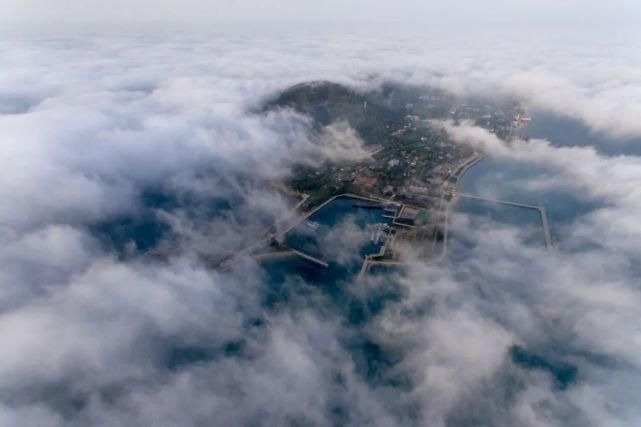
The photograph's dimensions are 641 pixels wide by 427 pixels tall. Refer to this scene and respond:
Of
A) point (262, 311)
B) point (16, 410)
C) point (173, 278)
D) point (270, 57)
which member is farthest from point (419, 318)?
point (270, 57)

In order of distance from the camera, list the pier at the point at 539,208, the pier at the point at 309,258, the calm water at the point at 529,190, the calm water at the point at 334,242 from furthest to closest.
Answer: the calm water at the point at 529,190
the pier at the point at 539,208
the pier at the point at 309,258
the calm water at the point at 334,242

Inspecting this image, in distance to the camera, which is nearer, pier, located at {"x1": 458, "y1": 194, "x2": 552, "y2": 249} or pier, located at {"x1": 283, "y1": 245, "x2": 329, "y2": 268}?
pier, located at {"x1": 283, "y1": 245, "x2": 329, "y2": 268}

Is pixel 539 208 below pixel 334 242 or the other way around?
the other way around

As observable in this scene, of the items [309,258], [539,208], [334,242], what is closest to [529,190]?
[539,208]

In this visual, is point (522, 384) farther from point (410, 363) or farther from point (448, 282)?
point (448, 282)

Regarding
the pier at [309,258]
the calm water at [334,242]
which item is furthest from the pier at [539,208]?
the pier at [309,258]

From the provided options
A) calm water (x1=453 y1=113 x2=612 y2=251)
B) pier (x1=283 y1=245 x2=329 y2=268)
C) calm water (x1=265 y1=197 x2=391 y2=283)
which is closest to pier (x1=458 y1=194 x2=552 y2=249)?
calm water (x1=453 y1=113 x2=612 y2=251)

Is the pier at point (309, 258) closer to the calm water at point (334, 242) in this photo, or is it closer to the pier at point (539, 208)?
the calm water at point (334, 242)

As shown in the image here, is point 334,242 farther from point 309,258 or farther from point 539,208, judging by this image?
point 539,208

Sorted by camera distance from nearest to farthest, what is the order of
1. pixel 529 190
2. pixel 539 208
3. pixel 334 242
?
pixel 334 242, pixel 539 208, pixel 529 190

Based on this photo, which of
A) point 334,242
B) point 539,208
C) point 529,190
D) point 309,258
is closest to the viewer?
point 309,258

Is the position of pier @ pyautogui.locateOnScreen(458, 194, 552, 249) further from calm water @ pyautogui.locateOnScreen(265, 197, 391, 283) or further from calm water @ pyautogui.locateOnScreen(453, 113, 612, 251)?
calm water @ pyautogui.locateOnScreen(265, 197, 391, 283)
